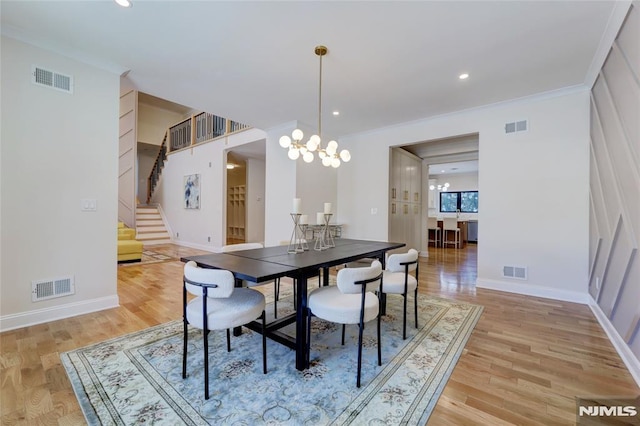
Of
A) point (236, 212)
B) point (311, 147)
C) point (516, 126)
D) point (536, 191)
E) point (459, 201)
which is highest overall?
point (516, 126)

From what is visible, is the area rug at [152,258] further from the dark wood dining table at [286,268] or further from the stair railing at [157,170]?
the dark wood dining table at [286,268]

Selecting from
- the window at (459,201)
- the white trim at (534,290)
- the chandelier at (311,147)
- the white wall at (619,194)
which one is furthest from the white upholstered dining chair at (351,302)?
the window at (459,201)

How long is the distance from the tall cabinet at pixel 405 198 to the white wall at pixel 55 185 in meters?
4.43

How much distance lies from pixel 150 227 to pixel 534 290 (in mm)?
9469

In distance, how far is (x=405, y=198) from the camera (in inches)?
240

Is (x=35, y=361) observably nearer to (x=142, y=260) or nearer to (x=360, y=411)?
(x=360, y=411)

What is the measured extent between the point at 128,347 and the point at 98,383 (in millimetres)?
490

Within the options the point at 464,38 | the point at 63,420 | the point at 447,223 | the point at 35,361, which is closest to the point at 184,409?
the point at 63,420

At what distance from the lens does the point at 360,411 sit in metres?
1.52

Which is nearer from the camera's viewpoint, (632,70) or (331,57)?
(632,70)

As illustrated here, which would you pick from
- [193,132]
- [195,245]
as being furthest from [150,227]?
[193,132]

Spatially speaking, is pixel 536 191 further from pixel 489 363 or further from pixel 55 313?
pixel 55 313

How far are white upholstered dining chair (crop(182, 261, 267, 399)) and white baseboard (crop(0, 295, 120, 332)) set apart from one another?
1937mm

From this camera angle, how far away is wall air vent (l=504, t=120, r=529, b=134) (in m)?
3.75
